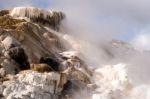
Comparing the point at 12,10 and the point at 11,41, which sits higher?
the point at 12,10

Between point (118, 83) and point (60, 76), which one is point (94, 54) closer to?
point (118, 83)

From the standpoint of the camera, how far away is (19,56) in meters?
52.1

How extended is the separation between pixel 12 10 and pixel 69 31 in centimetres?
744

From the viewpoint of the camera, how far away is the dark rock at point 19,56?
170 feet

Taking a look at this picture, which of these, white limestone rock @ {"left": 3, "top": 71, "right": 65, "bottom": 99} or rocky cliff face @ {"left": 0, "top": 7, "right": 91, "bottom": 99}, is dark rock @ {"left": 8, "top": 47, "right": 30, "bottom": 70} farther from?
white limestone rock @ {"left": 3, "top": 71, "right": 65, "bottom": 99}

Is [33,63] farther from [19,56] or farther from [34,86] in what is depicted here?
[34,86]

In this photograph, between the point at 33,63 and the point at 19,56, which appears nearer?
the point at 19,56

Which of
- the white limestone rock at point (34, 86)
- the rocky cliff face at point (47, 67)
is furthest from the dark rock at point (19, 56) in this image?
the white limestone rock at point (34, 86)

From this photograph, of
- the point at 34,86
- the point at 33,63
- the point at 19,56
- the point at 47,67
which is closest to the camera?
the point at 34,86

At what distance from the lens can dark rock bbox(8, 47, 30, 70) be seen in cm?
5181

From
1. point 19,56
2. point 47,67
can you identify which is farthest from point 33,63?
point 47,67

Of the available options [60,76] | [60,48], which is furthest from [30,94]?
[60,48]

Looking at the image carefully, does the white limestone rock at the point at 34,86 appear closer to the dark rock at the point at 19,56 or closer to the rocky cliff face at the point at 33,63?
the rocky cliff face at the point at 33,63

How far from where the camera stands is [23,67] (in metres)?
51.9
